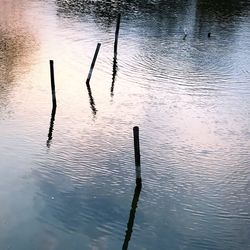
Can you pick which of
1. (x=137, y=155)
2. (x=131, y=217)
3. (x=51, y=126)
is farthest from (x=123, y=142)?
(x=131, y=217)

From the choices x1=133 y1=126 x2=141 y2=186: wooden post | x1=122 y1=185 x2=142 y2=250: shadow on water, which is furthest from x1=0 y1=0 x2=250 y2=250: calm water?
x1=133 y1=126 x2=141 y2=186: wooden post

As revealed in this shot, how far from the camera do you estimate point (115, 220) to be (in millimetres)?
14984

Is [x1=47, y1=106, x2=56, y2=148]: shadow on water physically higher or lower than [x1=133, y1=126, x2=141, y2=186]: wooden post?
lower

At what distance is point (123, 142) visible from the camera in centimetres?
2002

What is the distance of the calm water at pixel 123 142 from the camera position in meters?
14.6

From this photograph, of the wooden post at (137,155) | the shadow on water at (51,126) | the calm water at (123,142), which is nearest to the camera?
the calm water at (123,142)

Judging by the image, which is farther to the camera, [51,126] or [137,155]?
[51,126]

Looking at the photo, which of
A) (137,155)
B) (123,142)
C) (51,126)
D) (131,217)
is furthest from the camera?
(51,126)

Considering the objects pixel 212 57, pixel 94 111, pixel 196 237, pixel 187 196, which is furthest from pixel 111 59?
pixel 196 237

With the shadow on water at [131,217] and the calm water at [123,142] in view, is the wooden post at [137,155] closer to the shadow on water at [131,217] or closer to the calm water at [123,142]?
the shadow on water at [131,217]

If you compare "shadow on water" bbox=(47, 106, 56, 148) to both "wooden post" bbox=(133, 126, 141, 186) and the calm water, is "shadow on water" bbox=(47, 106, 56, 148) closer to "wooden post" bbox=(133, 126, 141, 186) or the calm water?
the calm water

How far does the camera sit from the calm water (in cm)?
1461

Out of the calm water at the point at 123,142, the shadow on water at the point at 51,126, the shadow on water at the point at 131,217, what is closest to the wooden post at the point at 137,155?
the shadow on water at the point at 131,217

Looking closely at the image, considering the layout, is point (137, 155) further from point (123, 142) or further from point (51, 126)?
point (51, 126)
